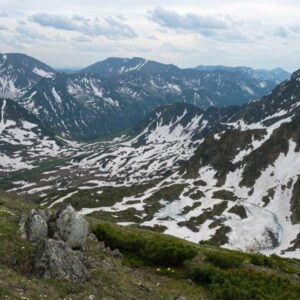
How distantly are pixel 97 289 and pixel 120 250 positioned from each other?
44.1 ft

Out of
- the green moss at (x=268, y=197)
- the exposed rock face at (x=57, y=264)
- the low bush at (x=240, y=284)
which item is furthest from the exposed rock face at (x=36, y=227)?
the green moss at (x=268, y=197)

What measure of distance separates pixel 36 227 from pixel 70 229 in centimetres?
273

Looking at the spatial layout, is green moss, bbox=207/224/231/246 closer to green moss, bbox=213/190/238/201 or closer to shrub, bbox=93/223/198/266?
green moss, bbox=213/190/238/201

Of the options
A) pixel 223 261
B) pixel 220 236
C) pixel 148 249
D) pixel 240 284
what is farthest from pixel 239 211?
pixel 240 284

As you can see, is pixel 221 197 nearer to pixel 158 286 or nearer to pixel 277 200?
pixel 277 200

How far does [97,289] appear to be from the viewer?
29156 mm

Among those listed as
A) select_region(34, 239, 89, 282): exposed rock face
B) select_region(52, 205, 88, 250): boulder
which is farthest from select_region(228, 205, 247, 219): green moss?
select_region(34, 239, 89, 282): exposed rock face

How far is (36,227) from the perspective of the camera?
35.8 metres

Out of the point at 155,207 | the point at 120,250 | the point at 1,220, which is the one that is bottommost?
the point at 155,207

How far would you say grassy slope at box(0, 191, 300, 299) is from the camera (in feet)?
91.5

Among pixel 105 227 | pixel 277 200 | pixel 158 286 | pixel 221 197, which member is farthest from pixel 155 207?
pixel 158 286

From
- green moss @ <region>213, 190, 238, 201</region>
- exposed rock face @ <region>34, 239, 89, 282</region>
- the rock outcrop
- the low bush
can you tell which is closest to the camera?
exposed rock face @ <region>34, 239, 89, 282</region>

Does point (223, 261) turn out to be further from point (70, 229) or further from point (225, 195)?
point (225, 195)

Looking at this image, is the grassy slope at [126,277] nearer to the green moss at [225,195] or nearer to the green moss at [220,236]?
the green moss at [220,236]
